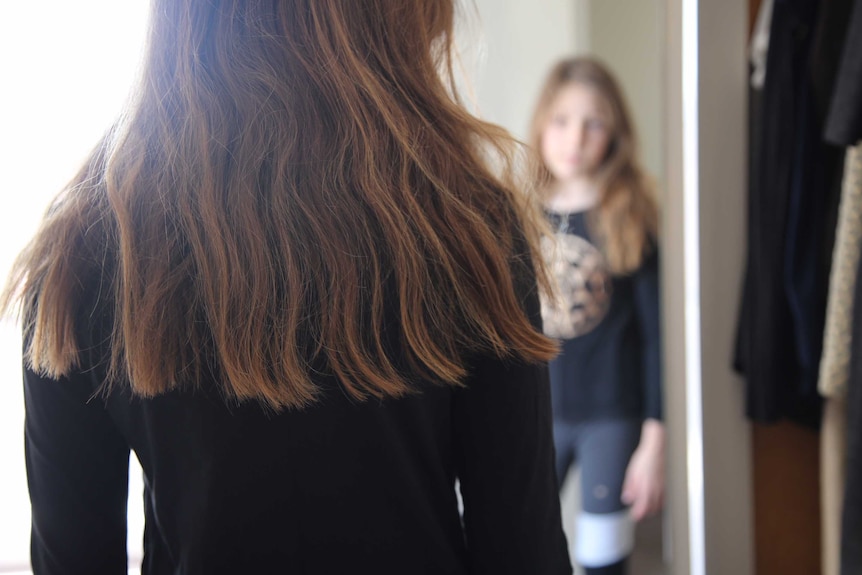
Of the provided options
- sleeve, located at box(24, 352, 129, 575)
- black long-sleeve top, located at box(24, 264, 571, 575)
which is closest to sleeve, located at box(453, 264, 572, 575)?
black long-sleeve top, located at box(24, 264, 571, 575)

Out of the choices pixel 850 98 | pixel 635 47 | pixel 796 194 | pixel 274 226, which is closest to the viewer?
pixel 274 226

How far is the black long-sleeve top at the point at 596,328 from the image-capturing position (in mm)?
1384

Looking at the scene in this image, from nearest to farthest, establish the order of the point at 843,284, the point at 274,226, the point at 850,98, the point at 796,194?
the point at 274,226 < the point at 850,98 < the point at 843,284 < the point at 796,194

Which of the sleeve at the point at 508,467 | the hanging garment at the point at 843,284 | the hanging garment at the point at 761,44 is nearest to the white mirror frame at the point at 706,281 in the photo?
the hanging garment at the point at 761,44

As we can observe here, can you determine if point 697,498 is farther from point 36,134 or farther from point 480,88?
point 36,134

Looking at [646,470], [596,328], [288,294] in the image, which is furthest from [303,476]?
[646,470]

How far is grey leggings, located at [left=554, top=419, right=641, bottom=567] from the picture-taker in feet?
4.68

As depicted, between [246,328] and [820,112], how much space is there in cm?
119

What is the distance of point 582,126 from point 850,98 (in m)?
0.49

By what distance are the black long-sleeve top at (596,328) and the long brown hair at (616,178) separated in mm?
30

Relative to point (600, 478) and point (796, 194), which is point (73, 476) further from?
point (796, 194)

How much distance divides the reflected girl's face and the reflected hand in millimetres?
579

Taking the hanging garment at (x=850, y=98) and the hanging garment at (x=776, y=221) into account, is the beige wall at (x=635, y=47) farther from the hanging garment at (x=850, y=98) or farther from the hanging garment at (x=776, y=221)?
the hanging garment at (x=850, y=98)

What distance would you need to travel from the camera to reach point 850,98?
39.9 inches
